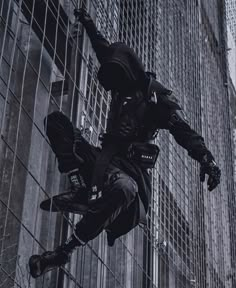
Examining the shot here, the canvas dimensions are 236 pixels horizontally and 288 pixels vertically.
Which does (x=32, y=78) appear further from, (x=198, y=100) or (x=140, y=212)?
(x=198, y=100)

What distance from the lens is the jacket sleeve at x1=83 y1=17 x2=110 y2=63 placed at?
7.51 m

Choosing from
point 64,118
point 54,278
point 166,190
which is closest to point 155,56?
point 166,190

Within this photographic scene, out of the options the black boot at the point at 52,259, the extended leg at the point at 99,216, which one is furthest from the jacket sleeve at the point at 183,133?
the black boot at the point at 52,259

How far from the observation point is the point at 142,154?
706 centimetres

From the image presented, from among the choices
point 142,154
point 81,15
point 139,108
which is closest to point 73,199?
point 142,154

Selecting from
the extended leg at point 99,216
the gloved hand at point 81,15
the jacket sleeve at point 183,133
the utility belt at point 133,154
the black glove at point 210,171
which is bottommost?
the extended leg at point 99,216

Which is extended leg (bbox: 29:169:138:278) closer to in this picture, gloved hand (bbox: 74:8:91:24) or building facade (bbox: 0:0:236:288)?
building facade (bbox: 0:0:236:288)

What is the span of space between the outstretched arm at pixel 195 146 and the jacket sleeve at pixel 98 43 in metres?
0.88

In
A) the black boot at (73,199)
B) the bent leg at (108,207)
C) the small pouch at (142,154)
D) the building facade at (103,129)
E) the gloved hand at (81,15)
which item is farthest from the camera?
the building facade at (103,129)

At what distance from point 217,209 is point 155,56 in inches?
199

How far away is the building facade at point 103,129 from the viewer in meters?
8.77

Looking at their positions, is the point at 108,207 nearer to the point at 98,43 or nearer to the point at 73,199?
the point at 73,199

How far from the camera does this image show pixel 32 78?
964cm

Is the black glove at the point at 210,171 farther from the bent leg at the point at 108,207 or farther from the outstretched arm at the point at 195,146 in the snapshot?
the bent leg at the point at 108,207
